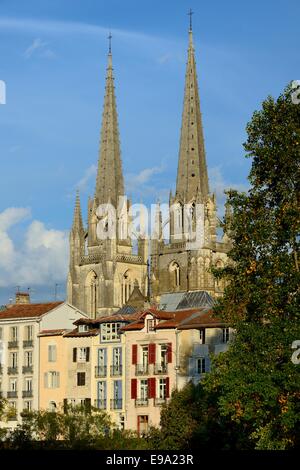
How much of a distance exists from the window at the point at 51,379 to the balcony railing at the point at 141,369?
909cm

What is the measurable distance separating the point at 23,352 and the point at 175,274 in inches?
2932

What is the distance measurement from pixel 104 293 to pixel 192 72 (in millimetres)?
32152

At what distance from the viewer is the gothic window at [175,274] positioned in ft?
606

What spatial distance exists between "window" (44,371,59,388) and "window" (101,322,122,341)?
5330 millimetres

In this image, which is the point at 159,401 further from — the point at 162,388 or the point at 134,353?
the point at 134,353

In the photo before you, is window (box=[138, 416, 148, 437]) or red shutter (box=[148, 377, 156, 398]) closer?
window (box=[138, 416, 148, 437])

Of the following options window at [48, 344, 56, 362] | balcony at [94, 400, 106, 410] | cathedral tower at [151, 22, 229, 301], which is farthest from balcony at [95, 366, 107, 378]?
cathedral tower at [151, 22, 229, 301]

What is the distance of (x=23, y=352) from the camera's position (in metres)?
113

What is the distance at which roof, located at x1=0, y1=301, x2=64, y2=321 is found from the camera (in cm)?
11400

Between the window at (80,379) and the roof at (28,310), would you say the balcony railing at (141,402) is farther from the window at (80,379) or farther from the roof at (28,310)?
the roof at (28,310)

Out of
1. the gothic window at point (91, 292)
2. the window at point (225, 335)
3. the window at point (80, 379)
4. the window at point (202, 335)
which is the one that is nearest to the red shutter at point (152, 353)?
the window at point (202, 335)

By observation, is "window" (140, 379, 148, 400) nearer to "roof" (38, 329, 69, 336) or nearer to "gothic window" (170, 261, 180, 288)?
"roof" (38, 329, 69, 336)

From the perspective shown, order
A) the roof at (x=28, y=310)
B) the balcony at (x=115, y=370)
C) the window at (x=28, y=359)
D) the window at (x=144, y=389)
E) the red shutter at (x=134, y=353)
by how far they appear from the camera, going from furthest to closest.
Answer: the roof at (x=28, y=310)
the window at (x=28, y=359)
the balcony at (x=115, y=370)
the red shutter at (x=134, y=353)
the window at (x=144, y=389)

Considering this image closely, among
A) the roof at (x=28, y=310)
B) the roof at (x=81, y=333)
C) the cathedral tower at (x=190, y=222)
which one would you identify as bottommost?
the roof at (x=81, y=333)
